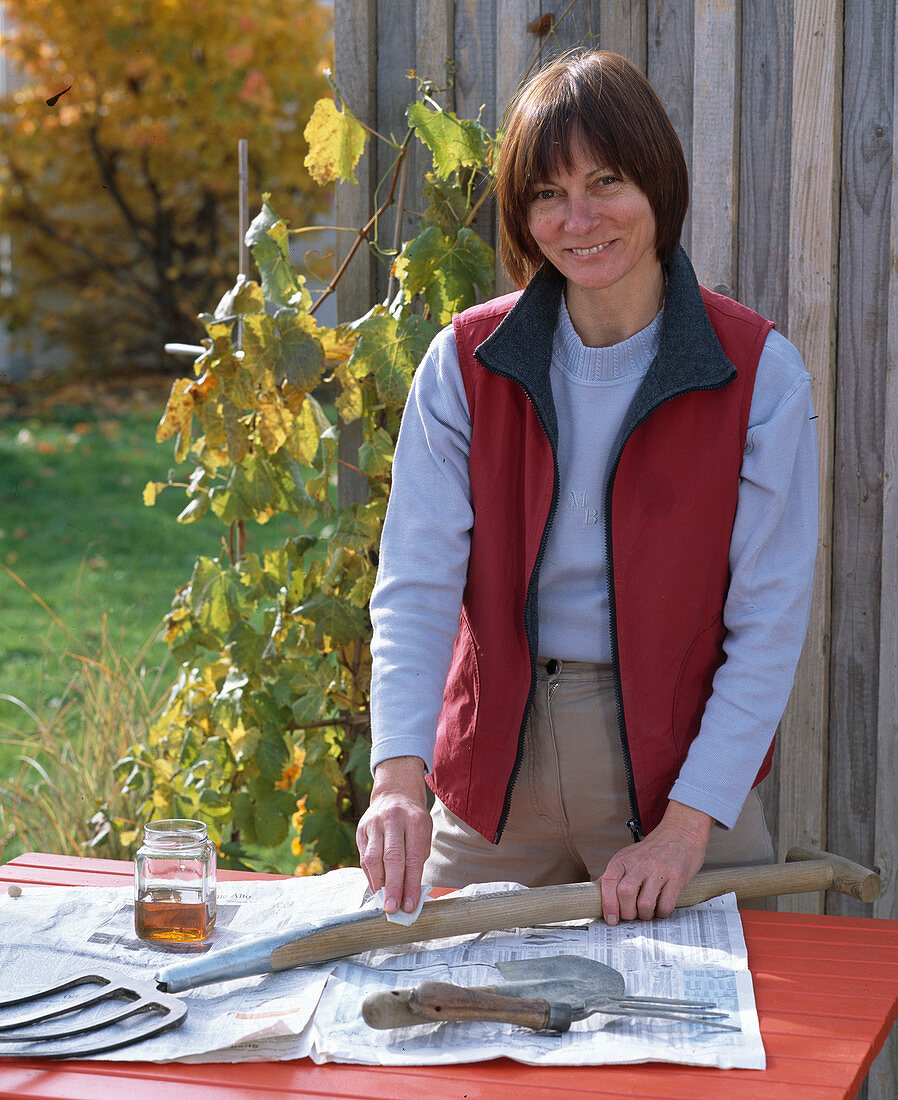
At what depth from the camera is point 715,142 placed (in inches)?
83.3

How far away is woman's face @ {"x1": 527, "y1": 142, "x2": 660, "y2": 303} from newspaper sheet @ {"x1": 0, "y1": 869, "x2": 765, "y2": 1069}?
0.74 meters

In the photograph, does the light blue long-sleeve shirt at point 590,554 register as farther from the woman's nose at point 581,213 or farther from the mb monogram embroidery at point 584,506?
the woman's nose at point 581,213

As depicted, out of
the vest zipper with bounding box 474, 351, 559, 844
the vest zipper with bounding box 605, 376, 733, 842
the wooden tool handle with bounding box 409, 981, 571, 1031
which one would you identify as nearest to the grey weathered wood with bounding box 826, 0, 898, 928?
the vest zipper with bounding box 605, 376, 733, 842

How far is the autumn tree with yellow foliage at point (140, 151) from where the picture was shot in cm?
736

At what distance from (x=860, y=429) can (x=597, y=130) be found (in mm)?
865

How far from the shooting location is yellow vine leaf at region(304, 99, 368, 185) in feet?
7.30

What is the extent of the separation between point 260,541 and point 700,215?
401 centimetres

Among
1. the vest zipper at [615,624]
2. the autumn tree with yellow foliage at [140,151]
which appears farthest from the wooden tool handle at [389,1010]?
the autumn tree with yellow foliage at [140,151]

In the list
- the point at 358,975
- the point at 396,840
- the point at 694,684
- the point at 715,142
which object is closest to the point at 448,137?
the point at 715,142

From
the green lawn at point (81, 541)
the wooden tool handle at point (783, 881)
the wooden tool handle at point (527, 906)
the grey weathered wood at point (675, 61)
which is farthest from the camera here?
the green lawn at point (81, 541)

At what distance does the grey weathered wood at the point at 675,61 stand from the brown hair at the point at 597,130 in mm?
669

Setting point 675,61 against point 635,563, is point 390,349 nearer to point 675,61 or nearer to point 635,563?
point 675,61

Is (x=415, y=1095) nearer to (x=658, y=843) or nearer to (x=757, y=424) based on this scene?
(x=658, y=843)

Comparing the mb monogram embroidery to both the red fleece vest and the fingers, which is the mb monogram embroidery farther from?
the fingers
